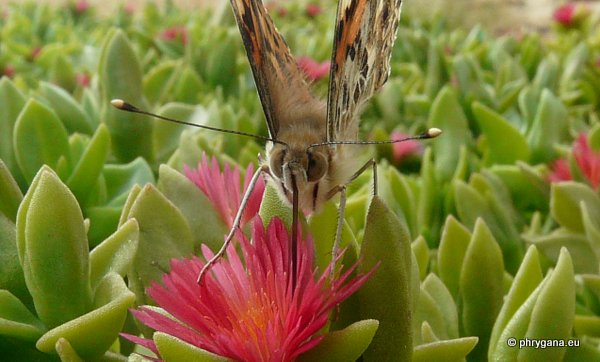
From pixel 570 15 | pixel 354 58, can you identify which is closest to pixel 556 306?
pixel 354 58

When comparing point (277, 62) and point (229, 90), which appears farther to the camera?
point (229, 90)

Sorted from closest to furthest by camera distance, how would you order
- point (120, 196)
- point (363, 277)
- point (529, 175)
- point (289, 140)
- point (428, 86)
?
point (363, 277) < point (289, 140) < point (120, 196) < point (529, 175) < point (428, 86)

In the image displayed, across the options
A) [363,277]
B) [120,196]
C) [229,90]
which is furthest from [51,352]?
[229,90]

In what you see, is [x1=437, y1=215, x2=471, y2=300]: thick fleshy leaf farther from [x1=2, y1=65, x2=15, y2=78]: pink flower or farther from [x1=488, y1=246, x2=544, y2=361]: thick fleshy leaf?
[x1=2, y1=65, x2=15, y2=78]: pink flower

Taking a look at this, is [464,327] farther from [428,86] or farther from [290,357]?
[428,86]

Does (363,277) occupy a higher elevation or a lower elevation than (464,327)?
higher

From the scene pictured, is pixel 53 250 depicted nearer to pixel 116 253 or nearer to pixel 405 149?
pixel 116 253
